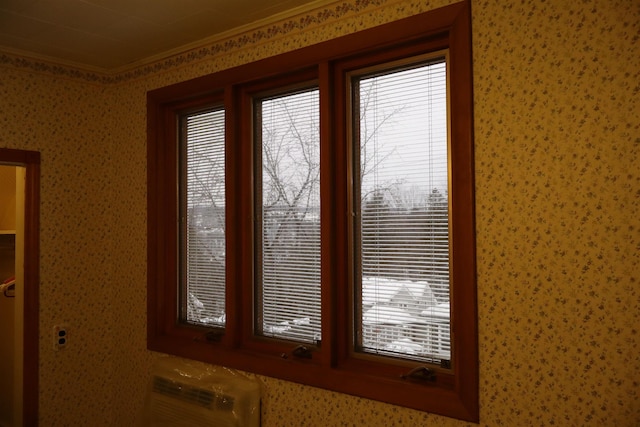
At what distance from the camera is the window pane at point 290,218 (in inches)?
97.9

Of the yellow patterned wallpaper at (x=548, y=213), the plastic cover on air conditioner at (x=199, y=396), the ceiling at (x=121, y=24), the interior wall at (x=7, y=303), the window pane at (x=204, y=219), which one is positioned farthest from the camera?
the interior wall at (x=7, y=303)

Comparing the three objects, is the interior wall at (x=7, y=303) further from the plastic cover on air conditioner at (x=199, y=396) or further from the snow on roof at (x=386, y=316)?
the snow on roof at (x=386, y=316)

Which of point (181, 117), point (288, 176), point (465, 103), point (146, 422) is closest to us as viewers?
point (465, 103)

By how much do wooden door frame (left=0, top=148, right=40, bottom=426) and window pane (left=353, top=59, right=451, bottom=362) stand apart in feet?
6.61

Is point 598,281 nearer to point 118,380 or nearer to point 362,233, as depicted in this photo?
point 362,233

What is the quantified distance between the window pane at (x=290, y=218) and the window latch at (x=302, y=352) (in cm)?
8

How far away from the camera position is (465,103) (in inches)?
74.5

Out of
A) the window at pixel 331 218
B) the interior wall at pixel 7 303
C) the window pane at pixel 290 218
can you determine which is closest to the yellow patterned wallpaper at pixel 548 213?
the window at pixel 331 218

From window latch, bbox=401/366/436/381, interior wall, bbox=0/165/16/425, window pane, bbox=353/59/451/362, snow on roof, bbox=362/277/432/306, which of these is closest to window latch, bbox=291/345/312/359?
window pane, bbox=353/59/451/362

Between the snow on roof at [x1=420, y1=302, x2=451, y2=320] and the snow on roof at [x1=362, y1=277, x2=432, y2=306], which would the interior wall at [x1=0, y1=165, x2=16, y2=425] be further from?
the snow on roof at [x1=420, y1=302, x2=451, y2=320]

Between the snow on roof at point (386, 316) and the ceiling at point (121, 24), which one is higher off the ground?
the ceiling at point (121, 24)

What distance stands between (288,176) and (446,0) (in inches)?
43.9

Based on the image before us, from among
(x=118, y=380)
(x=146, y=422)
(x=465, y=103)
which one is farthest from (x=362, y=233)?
(x=118, y=380)

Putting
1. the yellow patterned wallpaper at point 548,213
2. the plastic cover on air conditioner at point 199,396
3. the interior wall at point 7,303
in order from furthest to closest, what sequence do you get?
the interior wall at point 7,303 < the plastic cover on air conditioner at point 199,396 < the yellow patterned wallpaper at point 548,213
